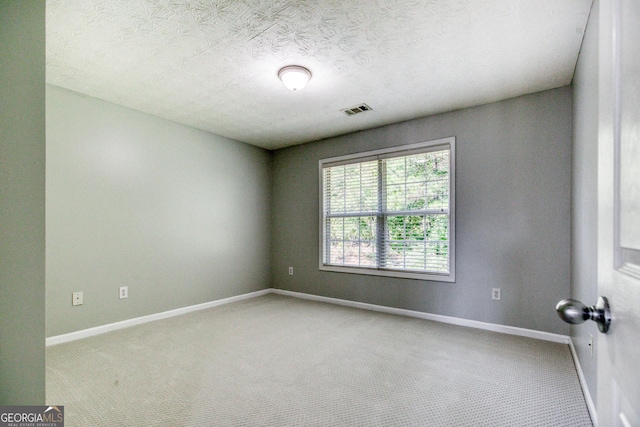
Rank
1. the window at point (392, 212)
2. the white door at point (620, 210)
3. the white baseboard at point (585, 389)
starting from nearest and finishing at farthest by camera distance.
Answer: the white door at point (620, 210) → the white baseboard at point (585, 389) → the window at point (392, 212)

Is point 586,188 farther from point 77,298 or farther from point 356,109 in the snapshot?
point 77,298

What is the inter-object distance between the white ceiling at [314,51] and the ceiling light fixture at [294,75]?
0.19 feet

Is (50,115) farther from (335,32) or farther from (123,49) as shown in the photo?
(335,32)

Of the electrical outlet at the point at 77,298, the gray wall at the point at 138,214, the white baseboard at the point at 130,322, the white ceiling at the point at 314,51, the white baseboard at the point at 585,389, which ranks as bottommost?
the white baseboard at the point at 130,322

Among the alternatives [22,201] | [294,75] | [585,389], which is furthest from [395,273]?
[22,201]

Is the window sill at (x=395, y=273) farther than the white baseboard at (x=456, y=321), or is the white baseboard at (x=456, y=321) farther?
the window sill at (x=395, y=273)

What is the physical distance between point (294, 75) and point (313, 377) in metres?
2.37

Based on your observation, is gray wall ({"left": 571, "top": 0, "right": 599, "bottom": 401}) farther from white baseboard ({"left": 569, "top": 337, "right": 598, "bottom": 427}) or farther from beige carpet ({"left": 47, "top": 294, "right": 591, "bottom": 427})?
beige carpet ({"left": 47, "top": 294, "right": 591, "bottom": 427})

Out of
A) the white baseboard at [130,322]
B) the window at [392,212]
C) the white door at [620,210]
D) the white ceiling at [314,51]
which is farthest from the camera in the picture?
the window at [392,212]

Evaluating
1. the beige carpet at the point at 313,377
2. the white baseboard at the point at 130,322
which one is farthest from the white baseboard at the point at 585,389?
the white baseboard at the point at 130,322

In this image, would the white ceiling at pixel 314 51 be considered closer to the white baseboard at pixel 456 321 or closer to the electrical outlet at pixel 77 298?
the electrical outlet at pixel 77 298

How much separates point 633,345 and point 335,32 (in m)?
2.25

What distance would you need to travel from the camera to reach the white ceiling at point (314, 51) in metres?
1.94

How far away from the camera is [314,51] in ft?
7.79
